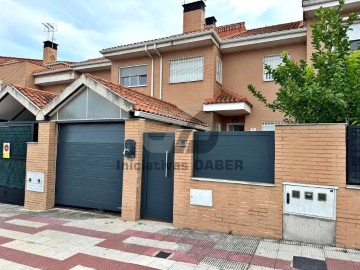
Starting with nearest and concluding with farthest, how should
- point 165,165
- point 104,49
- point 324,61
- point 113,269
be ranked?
point 113,269 → point 324,61 → point 165,165 → point 104,49

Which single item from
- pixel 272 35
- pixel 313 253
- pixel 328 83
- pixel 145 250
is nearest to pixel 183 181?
pixel 145 250

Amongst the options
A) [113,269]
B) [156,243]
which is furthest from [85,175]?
[113,269]

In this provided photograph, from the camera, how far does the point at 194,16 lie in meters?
14.5

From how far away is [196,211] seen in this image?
6.35 meters

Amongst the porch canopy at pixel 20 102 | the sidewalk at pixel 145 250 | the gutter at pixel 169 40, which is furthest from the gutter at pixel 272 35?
the sidewalk at pixel 145 250

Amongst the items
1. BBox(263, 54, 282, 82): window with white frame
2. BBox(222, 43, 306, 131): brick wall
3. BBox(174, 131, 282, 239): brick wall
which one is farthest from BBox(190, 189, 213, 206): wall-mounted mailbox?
BBox(263, 54, 282, 82): window with white frame

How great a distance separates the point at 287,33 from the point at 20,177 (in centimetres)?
1148

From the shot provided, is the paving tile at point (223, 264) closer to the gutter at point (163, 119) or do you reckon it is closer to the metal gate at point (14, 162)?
the gutter at point (163, 119)

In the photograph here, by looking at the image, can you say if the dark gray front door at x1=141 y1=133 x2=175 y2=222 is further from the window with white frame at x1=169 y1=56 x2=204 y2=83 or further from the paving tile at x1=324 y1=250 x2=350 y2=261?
the window with white frame at x1=169 y1=56 x2=204 y2=83

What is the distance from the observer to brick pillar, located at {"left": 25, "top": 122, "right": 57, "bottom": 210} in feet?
27.0

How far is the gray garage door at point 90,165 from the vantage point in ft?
24.7

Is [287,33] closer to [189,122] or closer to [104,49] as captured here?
[189,122]

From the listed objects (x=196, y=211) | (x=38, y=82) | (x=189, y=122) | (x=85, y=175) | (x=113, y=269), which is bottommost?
(x=113, y=269)

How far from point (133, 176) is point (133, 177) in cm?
3
